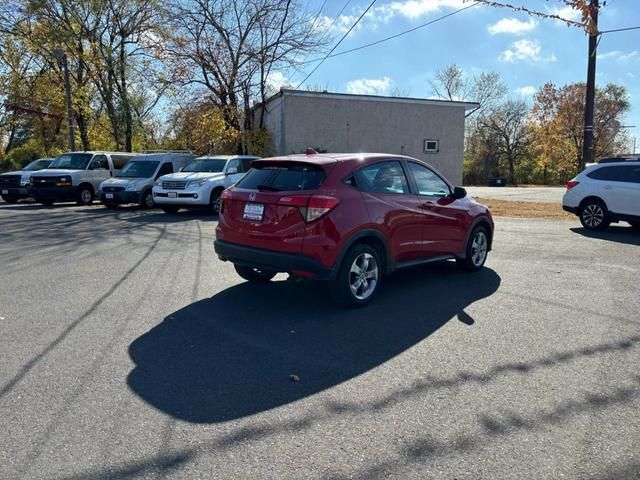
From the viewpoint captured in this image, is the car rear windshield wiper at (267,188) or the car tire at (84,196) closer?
the car rear windshield wiper at (267,188)

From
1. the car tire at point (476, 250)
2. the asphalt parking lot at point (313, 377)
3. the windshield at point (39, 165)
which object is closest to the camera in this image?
the asphalt parking lot at point (313, 377)

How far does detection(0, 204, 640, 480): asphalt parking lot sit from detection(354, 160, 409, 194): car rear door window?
4.30 ft

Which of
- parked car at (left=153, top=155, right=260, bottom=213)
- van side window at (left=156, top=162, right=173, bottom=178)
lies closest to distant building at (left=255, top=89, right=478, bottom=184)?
van side window at (left=156, top=162, right=173, bottom=178)

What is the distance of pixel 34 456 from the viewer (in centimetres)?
265

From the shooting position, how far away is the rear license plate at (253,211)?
17.5 feet

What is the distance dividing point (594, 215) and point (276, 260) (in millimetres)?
9786

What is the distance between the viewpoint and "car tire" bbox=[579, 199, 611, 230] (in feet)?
38.2

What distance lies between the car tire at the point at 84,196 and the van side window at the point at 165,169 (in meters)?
3.21

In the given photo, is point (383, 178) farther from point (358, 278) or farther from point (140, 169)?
point (140, 169)

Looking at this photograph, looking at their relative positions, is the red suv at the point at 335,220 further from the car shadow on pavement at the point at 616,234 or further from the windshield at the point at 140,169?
the windshield at the point at 140,169

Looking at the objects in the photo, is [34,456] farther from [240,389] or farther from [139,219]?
[139,219]

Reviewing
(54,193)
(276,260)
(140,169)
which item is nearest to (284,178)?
(276,260)

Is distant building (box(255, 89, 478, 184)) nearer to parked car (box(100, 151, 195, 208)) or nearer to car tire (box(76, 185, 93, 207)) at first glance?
parked car (box(100, 151, 195, 208))

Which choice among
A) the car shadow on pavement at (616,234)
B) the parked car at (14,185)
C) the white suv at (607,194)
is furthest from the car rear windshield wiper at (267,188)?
the parked car at (14,185)
